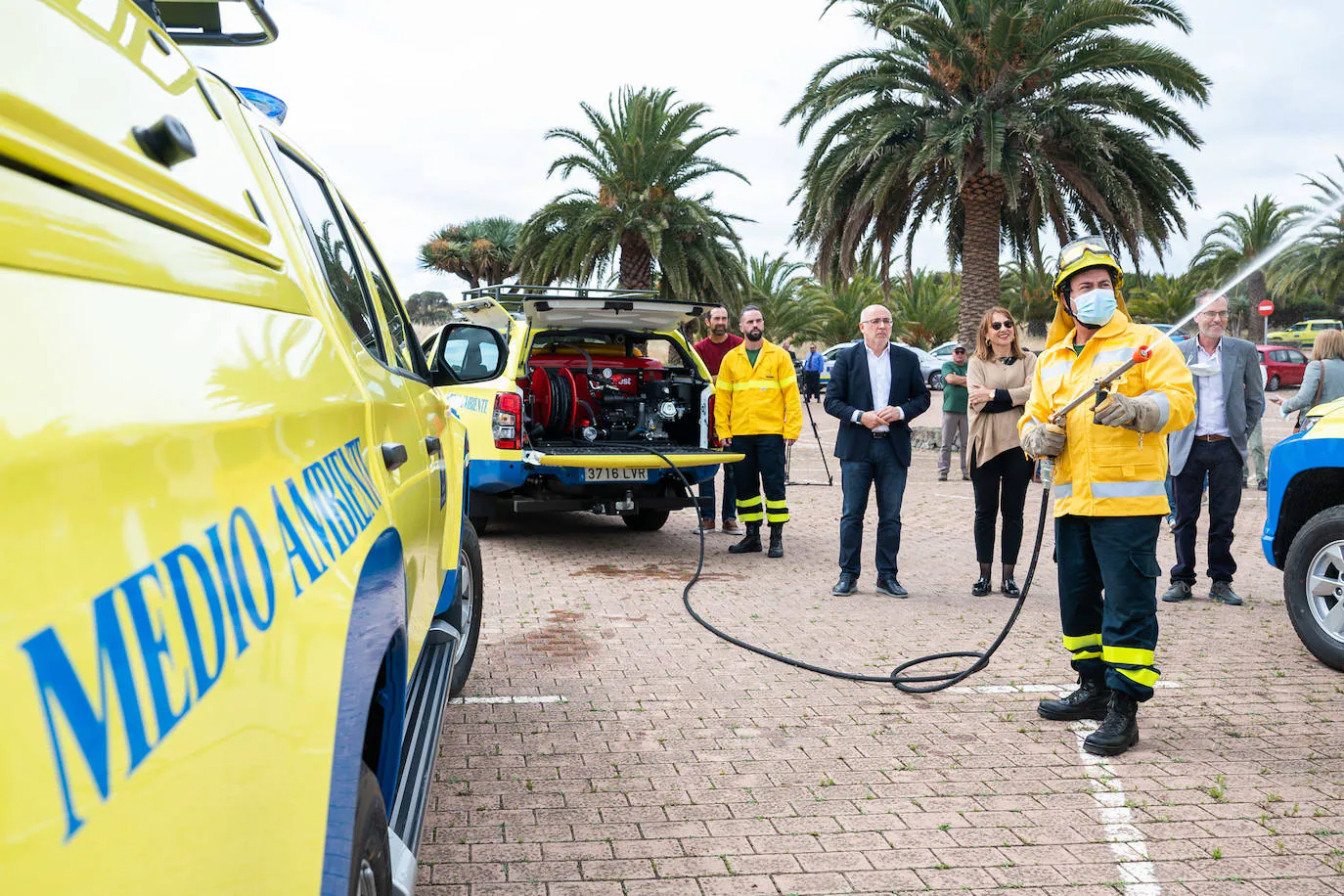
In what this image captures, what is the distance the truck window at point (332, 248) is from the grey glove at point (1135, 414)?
2717 mm

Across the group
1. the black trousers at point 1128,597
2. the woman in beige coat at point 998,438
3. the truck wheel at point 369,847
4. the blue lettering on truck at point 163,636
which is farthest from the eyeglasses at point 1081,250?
the blue lettering on truck at point 163,636

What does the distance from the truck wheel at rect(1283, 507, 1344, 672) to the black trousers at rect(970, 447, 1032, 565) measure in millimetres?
1753

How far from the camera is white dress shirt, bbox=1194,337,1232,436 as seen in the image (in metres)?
6.92

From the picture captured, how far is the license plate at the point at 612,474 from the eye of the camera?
854cm

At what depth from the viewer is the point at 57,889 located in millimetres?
765

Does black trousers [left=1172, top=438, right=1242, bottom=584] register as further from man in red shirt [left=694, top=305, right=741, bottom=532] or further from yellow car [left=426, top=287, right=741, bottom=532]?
man in red shirt [left=694, top=305, right=741, bottom=532]

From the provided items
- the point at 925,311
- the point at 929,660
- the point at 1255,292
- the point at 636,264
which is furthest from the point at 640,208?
the point at 1255,292

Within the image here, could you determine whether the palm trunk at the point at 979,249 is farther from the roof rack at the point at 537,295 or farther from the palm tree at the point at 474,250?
the palm tree at the point at 474,250

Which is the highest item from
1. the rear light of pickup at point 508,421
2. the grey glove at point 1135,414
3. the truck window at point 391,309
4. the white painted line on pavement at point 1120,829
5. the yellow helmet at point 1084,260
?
the yellow helmet at point 1084,260

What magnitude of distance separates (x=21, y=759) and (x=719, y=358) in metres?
9.59

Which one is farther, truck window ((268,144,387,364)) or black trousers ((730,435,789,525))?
black trousers ((730,435,789,525))

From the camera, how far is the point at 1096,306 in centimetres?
432

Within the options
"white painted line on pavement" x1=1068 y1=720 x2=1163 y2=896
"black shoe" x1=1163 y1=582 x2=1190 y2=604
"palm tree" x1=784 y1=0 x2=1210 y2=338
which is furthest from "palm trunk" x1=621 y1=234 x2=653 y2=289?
"white painted line on pavement" x1=1068 y1=720 x2=1163 y2=896

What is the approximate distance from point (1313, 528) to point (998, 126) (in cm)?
1153
